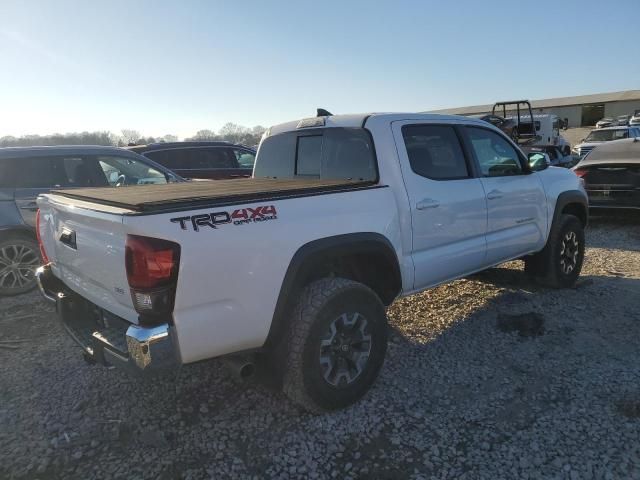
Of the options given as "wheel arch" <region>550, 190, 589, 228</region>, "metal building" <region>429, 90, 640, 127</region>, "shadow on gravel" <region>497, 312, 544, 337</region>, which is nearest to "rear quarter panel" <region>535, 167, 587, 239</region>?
"wheel arch" <region>550, 190, 589, 228</region>

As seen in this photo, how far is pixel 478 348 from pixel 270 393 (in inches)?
70.2

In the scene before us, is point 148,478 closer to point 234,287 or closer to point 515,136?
point 234,287

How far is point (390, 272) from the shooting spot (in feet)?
11.1

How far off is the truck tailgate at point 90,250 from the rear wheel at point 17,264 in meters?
2.58

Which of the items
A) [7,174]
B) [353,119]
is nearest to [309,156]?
[353,119]

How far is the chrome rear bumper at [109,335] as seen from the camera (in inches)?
89.4

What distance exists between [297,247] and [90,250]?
1.15m

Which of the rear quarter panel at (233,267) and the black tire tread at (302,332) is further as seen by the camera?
the black tire tread at (302,332)

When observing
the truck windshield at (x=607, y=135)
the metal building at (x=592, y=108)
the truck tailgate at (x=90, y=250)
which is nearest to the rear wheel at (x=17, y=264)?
the truck tailgate at (x=90, y=250)

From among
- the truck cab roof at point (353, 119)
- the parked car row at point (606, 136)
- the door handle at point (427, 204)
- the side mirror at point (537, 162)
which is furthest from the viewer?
the parked car row at point (606, 136)

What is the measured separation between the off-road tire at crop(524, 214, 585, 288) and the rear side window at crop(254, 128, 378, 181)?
8.78 feet

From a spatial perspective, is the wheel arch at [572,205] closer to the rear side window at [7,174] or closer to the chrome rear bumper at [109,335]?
the chrome rear bumper at [109,335]

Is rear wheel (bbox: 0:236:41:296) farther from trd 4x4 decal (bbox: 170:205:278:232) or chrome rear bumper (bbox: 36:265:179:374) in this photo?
trd 4x4 decal (bbox: 170:205:278:232)

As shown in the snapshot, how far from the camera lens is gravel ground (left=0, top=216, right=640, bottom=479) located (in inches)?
102
